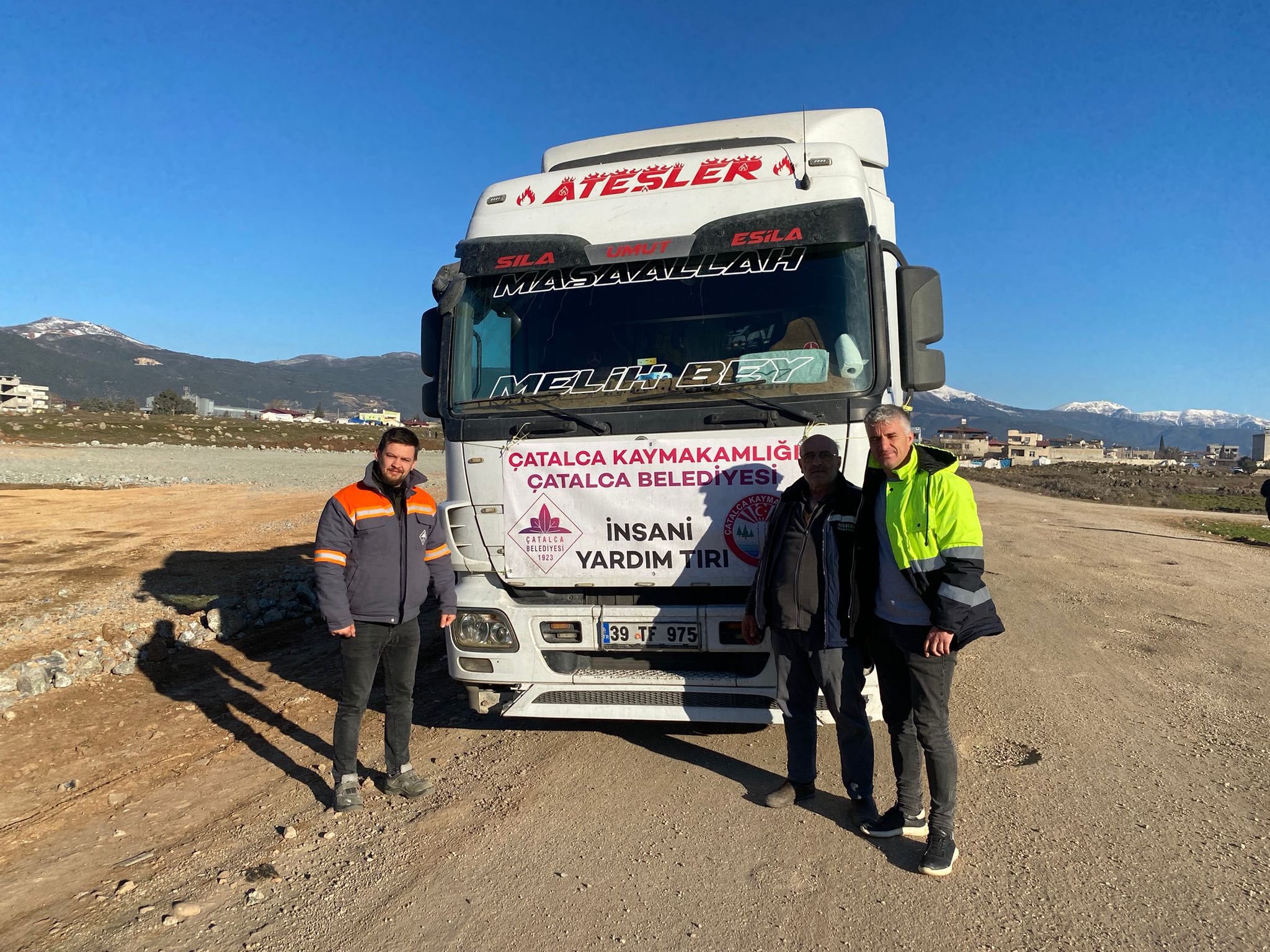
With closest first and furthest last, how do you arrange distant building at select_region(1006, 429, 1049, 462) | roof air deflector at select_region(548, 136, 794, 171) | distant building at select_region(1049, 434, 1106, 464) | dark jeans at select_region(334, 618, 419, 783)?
1. dark jeans at select_region(334, 618, 419, 783)
2. roof air deflector at select_region(548, 136, 794, 171)
3. distant building at select_region(1006, 429, 1049, 462)
4. distant building at select_region(1049, 434, 1106, 464)

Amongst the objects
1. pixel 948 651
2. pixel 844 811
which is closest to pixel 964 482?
pixel 948 651

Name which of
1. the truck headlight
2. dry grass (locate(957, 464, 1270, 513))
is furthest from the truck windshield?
dry grass (locate(957, 464, 1270, 513))

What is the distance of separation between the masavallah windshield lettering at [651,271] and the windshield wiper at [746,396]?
71 cm

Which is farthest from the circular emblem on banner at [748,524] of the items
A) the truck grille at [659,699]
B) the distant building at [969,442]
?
the distant building at [969,442]

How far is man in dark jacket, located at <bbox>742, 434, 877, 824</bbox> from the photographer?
145 inches

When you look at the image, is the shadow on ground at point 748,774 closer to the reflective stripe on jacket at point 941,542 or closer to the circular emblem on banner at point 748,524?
the reflective stripe on jacket at point 941,542

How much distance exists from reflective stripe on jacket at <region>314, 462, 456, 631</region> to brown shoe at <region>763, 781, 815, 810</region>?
2077 millimetres

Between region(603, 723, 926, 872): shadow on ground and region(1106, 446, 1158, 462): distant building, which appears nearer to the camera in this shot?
region(603, 723, 926, 872): shadow on ground

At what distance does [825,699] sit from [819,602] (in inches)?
21.6

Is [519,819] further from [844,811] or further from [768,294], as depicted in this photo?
[768,294]

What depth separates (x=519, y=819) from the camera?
383cm

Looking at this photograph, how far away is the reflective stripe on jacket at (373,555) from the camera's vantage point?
383 centimetres

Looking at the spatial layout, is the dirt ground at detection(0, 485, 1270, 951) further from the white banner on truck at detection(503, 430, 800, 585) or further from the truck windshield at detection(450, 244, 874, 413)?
the truck windshield at detection(450, 244, 874, 413)

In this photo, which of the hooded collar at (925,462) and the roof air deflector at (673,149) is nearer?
the hooded collar at (925,462)
